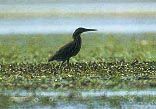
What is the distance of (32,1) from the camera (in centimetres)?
6147

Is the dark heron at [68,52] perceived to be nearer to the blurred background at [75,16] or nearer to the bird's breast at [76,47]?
the bird's breast at [76,47]

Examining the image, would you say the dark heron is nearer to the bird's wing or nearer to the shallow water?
the bird's wing

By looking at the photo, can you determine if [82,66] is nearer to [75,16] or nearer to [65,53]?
[65,53]

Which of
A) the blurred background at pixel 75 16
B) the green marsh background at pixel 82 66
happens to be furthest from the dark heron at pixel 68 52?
the blurred background at pixel 75 16

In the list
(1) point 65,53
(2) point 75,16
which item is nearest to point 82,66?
(1) point 65,53

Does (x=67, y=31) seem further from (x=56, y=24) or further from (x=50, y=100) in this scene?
(x=50, y=100)

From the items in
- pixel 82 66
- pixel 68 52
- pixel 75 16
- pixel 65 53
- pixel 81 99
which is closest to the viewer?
pixel 81 99

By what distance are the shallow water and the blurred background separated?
646 inches

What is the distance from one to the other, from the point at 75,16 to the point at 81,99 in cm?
2908

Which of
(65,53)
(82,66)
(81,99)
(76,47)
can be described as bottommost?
(81,99)

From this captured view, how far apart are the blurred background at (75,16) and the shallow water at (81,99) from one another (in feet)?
53.8

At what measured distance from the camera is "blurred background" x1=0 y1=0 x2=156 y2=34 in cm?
3584

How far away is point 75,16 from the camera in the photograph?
4500cm

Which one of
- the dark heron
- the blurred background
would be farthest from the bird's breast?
the blurred background
